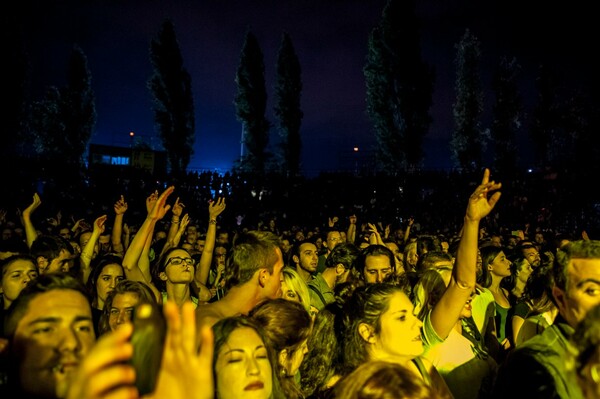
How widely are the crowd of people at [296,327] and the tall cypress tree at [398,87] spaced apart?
3151 cm

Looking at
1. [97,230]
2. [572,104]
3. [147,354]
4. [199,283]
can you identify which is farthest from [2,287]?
[572,104]

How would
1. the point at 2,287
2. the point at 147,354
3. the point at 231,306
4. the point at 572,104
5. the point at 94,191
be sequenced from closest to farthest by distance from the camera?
the point at 147,354
the point at 231,306
the point at 2,287
the point at 94,191
the point at 572,104

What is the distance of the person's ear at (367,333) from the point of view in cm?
297

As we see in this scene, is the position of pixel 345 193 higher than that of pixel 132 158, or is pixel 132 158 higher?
pixel 132 158

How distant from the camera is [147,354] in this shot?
120 centimetres

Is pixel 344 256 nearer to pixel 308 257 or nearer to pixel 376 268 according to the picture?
pixel 308 257

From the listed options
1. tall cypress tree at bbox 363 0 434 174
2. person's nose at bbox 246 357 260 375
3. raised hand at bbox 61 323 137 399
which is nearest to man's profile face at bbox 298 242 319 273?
person's nose at bbox 246 357 260 375

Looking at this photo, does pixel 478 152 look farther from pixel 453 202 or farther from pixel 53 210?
pixel 53 210

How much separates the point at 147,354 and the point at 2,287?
373 centimetres

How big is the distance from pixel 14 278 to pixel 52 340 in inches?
101

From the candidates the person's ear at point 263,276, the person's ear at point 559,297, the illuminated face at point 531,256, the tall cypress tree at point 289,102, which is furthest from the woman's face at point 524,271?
the tall cypress tree at point 289,102

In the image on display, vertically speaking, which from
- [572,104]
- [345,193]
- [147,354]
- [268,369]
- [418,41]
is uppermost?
[418,41]

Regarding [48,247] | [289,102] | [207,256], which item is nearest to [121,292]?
[48,247]

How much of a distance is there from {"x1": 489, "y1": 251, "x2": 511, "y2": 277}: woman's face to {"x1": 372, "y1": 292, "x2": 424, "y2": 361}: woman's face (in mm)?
3097
